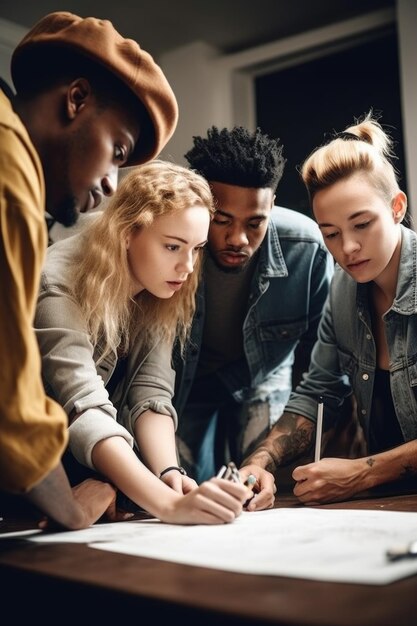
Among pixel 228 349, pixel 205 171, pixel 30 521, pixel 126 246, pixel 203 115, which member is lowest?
pixel 30 521

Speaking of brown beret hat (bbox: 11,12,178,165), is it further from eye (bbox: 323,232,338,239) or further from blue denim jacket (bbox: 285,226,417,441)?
blue denim jacket (bbox: 285,226,417,441)

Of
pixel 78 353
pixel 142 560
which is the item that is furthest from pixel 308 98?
pixel 142 560

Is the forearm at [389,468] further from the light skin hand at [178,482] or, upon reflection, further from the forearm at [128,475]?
the forearm at [128,475]

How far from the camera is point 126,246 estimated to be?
1404mm

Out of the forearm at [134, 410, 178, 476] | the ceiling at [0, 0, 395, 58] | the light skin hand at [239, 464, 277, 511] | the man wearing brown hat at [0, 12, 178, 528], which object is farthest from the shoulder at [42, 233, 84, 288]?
the ceiling at [0, 0, 395, 58]

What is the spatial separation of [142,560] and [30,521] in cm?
46

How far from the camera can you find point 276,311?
1.89 metres

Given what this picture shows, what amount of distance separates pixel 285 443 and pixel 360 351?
0.99 feet

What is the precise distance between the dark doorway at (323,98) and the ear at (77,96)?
2545 millimetres

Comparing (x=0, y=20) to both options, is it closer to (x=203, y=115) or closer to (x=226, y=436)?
(x=203, y=115)

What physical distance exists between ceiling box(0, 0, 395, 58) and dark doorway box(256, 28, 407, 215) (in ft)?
0.70

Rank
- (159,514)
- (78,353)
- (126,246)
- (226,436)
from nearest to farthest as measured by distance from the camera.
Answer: (159,514) → (78,353) → (126,246) → (226,436)

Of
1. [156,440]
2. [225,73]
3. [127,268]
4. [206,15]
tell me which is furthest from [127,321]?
[225,73]

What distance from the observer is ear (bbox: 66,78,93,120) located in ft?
3.38
